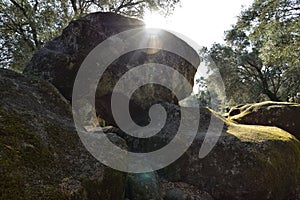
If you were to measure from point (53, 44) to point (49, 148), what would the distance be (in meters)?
6.63

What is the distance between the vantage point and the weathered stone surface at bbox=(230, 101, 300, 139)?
1046 centimetres

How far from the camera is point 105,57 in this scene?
8.81 m

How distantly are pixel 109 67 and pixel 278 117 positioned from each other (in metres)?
8.09

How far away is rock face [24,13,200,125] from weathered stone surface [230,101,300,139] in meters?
4.00

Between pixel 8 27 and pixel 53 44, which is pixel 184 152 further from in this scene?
pixel 8 27

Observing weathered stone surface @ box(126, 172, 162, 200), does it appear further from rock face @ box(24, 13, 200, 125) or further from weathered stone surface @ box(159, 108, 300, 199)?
rock face @ box(24, 13, 200, 125)

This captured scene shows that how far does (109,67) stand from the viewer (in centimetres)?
877

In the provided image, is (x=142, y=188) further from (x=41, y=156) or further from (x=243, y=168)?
(x=243, y=168)

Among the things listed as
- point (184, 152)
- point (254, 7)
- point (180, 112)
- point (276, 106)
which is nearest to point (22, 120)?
point (184, 152)

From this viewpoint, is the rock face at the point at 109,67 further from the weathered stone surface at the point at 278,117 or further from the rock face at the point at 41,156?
the weathered stone surface at the point at 278,117

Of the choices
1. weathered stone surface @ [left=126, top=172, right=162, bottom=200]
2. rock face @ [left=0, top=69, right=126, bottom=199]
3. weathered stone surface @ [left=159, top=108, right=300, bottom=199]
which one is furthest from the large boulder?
rock face @ [left=0, top=69, right=126, bottom=199]

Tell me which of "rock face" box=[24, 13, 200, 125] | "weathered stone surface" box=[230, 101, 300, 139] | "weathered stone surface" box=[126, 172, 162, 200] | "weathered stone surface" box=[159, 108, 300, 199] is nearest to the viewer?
"weathered stone surface" box=[126, 172, 162, 200]

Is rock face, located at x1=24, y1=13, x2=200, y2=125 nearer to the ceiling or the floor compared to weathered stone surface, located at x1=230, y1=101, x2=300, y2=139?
nearer to the ceiling

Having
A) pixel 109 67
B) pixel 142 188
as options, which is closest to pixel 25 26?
pixel 109 67
